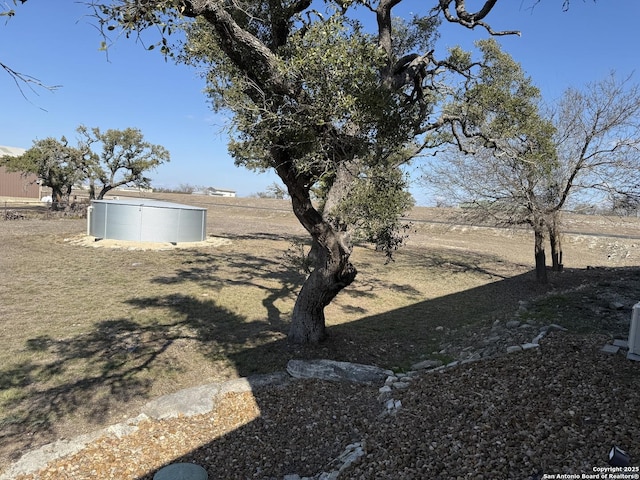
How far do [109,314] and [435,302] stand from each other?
22.8 feet

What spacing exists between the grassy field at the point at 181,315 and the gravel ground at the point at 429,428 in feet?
2.83

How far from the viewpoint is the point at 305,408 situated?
13.0 ft

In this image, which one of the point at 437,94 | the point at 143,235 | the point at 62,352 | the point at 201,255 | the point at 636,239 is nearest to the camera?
the point at 62,352

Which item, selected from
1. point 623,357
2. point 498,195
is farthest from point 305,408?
point 498,195

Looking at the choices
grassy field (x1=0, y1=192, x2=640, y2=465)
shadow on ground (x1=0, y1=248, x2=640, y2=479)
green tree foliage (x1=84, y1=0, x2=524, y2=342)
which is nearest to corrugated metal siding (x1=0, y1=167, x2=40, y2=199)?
grassy field (x1=0, y1=192, x2=640, y2=465)

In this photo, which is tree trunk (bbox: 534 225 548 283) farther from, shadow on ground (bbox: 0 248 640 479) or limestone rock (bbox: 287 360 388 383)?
limestone rock (bbox: 287 360 388 383)

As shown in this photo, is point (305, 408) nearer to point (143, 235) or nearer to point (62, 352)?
point (62, 352)

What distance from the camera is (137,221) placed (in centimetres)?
1460

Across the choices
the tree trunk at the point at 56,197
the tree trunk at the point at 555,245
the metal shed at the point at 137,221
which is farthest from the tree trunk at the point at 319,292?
the tree trunk at the point at 56,197

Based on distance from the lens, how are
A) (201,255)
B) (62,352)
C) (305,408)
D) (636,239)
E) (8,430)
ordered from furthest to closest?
(636,239) < (201,255) < (62,352) < (305,408) < (8,430)

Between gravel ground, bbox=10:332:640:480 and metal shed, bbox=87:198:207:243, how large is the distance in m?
12.0

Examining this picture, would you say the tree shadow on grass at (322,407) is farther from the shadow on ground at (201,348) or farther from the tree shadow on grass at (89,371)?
the tree shadow on grass at (89,371)

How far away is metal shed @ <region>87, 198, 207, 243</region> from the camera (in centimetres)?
1455

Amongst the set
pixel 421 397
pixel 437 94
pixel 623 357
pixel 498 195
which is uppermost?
Result: pixel 437 94
